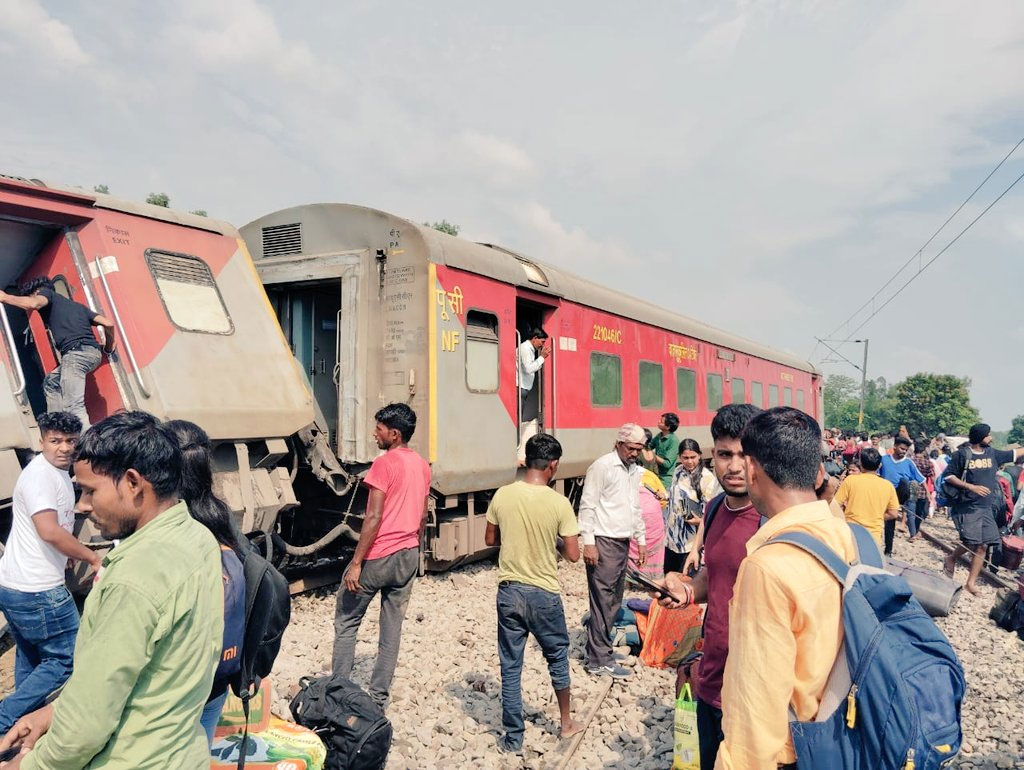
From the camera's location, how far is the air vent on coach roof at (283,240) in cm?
741

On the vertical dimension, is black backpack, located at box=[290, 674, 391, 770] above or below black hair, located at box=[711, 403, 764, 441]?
below

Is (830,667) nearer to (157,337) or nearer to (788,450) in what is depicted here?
(788,450)

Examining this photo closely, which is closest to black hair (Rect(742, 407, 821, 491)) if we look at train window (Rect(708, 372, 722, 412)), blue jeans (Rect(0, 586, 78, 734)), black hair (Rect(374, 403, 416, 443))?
black hair (Rect(374, 403, 416, 443))

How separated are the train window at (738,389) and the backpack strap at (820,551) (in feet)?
45.2

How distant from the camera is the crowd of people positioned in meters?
1.63

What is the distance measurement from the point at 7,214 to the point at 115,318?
36.9 inches

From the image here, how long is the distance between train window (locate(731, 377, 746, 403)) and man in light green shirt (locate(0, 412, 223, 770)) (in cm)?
1413

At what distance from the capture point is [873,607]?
1.60 meters

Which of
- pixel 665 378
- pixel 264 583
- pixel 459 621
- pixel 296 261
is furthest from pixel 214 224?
pixel 665 378

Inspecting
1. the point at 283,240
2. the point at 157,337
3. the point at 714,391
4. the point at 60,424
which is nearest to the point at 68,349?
the point at 157,337

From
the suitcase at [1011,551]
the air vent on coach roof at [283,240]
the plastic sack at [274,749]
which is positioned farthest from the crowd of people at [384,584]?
the suitcase at [1011,551]

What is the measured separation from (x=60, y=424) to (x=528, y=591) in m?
2.55

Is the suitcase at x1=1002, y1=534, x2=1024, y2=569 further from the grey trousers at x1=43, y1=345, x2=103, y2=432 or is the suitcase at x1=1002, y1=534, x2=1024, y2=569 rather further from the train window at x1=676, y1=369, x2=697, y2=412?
the grey trousers at x1=43, y1=345, x2=103, y2=432

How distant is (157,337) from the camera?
5152mm
